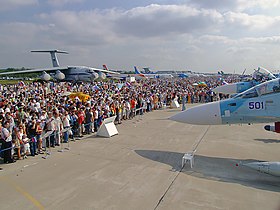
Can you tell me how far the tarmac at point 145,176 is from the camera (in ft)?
17.7

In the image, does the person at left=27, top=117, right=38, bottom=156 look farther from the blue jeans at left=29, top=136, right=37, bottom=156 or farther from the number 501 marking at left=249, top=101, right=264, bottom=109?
the number 501 marking at left=249, top=101, right=264, bottom=109

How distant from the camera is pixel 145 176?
684 cm

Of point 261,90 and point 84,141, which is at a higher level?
point 261,90

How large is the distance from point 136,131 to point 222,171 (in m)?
6.38

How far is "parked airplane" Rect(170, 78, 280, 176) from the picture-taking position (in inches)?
293

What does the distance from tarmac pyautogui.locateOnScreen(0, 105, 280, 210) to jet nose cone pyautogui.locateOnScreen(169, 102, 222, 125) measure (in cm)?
148

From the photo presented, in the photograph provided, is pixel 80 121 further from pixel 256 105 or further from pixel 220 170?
pixel 256 105

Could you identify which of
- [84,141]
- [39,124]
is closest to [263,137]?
[84,141]

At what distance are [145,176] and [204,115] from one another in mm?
A: 3200

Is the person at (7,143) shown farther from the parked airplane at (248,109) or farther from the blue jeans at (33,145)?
the parked airplane at (248,109)

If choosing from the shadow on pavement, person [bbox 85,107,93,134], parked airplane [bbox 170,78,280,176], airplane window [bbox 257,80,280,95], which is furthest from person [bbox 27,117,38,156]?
airplane window [bbox 257,80,280,95]

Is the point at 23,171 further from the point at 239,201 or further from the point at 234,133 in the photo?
the point at 234,133

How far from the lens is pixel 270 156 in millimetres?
8438

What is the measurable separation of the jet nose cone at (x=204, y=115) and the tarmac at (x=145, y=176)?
1.48 metres
